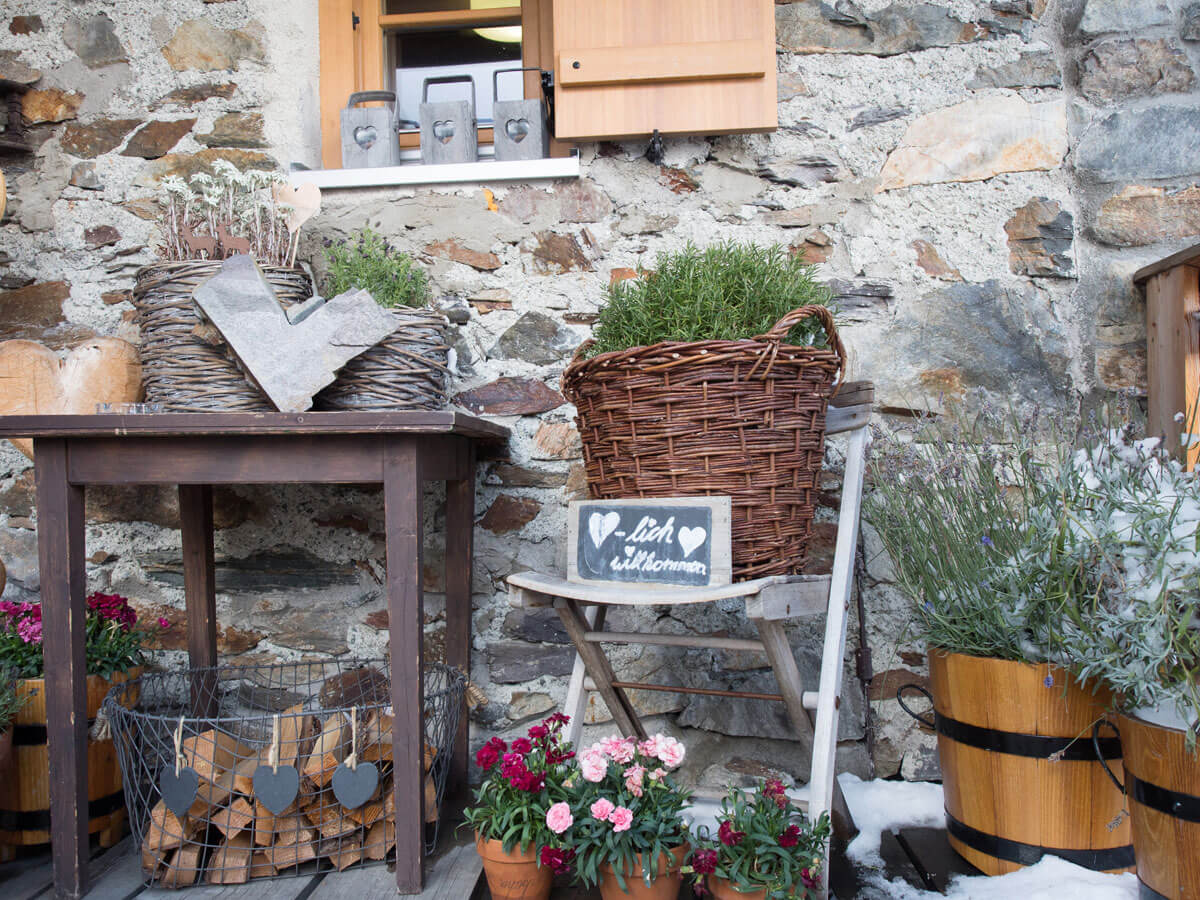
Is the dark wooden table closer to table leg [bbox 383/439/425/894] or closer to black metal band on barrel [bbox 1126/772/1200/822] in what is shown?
table leg [bbox 383/439/425/894]

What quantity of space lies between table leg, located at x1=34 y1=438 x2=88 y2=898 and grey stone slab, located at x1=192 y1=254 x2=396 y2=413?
0.41 m

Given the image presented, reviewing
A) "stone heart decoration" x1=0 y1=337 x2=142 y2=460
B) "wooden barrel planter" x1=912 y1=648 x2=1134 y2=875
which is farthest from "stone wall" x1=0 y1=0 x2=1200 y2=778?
"wooden barrel planter" x1=912 y1=648 x2=1134 y2=875

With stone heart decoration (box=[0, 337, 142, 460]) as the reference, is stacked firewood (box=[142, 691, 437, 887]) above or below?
below

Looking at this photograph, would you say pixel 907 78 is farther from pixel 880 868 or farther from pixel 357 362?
pixel 880 868

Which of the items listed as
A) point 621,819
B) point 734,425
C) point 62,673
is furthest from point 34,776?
point 734,425

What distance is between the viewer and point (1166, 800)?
4.34 ft

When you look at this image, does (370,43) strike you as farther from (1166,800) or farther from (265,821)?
(1166,800)

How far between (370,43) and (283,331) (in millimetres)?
1210

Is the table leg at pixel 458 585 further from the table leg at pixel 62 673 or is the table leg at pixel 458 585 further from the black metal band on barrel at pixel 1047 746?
the black metal band on barrel at pixel 1047 746

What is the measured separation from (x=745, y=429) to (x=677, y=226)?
91cm

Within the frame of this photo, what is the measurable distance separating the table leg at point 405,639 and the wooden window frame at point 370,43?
1265mm

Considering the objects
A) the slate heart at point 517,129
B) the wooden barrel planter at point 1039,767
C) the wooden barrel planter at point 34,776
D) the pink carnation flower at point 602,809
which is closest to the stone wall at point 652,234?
the slate heart at point 517,129

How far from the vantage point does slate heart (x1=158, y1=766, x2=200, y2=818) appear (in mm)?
1752

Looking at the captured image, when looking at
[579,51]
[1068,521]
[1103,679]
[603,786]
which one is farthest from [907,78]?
[603,786]
